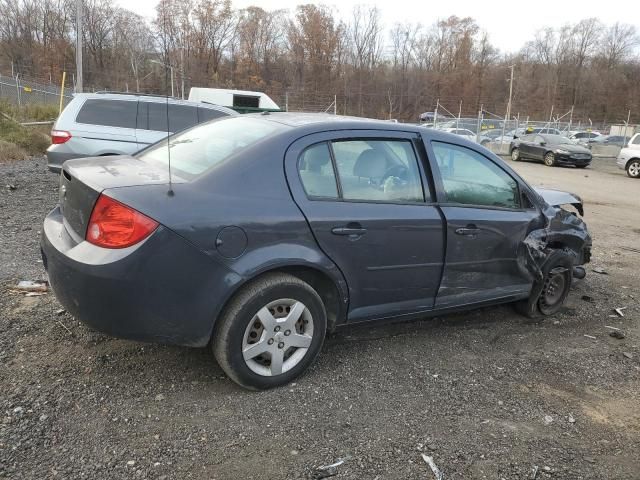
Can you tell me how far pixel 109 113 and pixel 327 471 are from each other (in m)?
7.90

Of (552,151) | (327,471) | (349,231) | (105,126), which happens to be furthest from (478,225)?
(552,151)

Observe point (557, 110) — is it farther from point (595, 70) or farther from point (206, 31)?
point (206, 31)

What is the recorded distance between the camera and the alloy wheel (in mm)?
2971

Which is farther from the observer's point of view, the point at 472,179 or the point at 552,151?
the point at 552,151

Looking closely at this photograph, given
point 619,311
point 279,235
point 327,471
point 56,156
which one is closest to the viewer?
point 327,471

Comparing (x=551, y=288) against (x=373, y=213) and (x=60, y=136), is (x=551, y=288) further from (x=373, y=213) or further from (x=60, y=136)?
(x=60, y=136)

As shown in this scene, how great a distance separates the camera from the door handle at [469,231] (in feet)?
12.1

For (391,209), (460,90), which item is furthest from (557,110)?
(391,209)

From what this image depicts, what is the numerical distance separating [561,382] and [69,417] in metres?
3.02

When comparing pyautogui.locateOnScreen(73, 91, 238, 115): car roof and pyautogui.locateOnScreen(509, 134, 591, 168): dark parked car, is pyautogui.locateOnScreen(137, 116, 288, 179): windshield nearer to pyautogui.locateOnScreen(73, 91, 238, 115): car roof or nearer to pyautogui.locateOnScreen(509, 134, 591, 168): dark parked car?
pyautogui.locateOnScreen(73, 91, 238, 115): car roof

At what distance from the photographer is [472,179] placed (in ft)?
12.8

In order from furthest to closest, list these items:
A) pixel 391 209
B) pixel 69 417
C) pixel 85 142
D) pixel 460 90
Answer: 1. pixel 460 90
2. pixel 85 142
3. pixel 391 209
4. pixel 69 417

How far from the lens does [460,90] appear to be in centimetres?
6994

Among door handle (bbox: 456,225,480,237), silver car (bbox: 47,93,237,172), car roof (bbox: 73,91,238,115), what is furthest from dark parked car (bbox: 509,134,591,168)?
door handle (bbox: 456,225,480,237)
